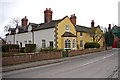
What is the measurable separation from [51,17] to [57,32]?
619 cm

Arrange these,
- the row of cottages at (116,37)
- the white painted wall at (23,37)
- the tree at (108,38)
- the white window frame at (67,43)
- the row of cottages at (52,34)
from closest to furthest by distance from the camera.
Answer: the row of cottages at (52,34)
the white window frame at (67,43)
the white painted wall at (23,37)
the tree at (108,38)
the row of cottages at (116,37)

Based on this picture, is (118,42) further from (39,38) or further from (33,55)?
(33,55)

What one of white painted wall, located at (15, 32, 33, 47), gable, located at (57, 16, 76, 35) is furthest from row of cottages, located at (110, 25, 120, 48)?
white painted wall, located at (15, 32, 33, 47)

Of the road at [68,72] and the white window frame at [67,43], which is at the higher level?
the white window frame at [67,43]

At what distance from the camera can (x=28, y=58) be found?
24750 millimetres

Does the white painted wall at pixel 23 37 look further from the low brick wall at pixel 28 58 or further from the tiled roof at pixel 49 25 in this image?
the low brick wall at pixel 28 58

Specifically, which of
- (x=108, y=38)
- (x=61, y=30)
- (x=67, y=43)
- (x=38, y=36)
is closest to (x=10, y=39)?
(x=38, y=36)

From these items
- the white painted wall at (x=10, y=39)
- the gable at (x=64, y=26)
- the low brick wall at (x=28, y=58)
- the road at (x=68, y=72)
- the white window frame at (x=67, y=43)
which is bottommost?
the road at (x=68, y=72)

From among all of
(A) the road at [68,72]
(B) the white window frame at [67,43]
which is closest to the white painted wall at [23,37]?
(B) the white window frame at [67,43]

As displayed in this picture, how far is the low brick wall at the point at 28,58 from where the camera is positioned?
2114 cm

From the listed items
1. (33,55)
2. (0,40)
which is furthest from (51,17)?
(33,55)

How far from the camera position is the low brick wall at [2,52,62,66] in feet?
69.3

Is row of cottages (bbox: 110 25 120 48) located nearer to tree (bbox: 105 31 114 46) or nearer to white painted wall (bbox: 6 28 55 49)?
tree (bbox: 105 31 114 46)

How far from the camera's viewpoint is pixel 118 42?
329ft
